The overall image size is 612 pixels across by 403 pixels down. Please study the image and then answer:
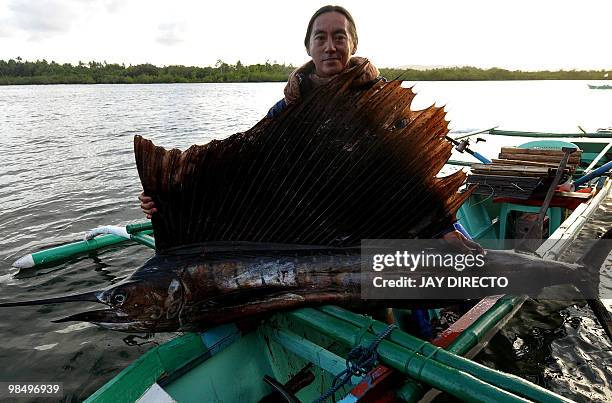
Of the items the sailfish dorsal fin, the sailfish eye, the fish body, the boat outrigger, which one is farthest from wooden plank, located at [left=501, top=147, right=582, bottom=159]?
the sailfish eye

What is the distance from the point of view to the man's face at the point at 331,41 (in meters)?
2.22

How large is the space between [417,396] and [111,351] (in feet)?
9.81


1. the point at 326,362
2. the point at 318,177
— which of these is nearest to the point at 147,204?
the point at 318,177

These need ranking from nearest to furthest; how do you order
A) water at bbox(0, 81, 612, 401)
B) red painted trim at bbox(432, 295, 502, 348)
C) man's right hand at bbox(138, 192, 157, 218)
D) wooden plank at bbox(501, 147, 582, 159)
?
red painted trim at bbox(432, 295, 502, 348)
man's right hand at bbox(138, 192, 157, 218)
water at bbox(0, 81, 612, 401)
wooden plank at bbox(501, 147, 582, 159)

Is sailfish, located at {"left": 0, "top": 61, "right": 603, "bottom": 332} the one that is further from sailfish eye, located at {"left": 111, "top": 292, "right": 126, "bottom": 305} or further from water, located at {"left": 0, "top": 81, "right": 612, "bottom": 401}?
water, located at {"left": 0, "top": 81, "right": 612, "bottom": 401}

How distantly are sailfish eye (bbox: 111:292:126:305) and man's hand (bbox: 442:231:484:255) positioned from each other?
5.00ft

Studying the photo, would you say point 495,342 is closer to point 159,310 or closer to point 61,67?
point 159,310

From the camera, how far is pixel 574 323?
387 cm

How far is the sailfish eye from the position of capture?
6.15 ft

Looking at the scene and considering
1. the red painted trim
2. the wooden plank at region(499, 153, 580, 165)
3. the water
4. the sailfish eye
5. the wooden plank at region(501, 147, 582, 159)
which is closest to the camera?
the red painted trim

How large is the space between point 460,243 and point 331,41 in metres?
1.25

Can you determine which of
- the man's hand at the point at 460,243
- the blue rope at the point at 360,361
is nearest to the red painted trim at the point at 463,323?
the man's hand at the point at 460,243

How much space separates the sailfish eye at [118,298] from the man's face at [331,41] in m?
1.55

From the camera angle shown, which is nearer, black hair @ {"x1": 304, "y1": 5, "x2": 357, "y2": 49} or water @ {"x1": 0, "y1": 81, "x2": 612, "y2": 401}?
black hair @ {"x1": 304, "y1": 5, "x2": 357, "y2": 49}
